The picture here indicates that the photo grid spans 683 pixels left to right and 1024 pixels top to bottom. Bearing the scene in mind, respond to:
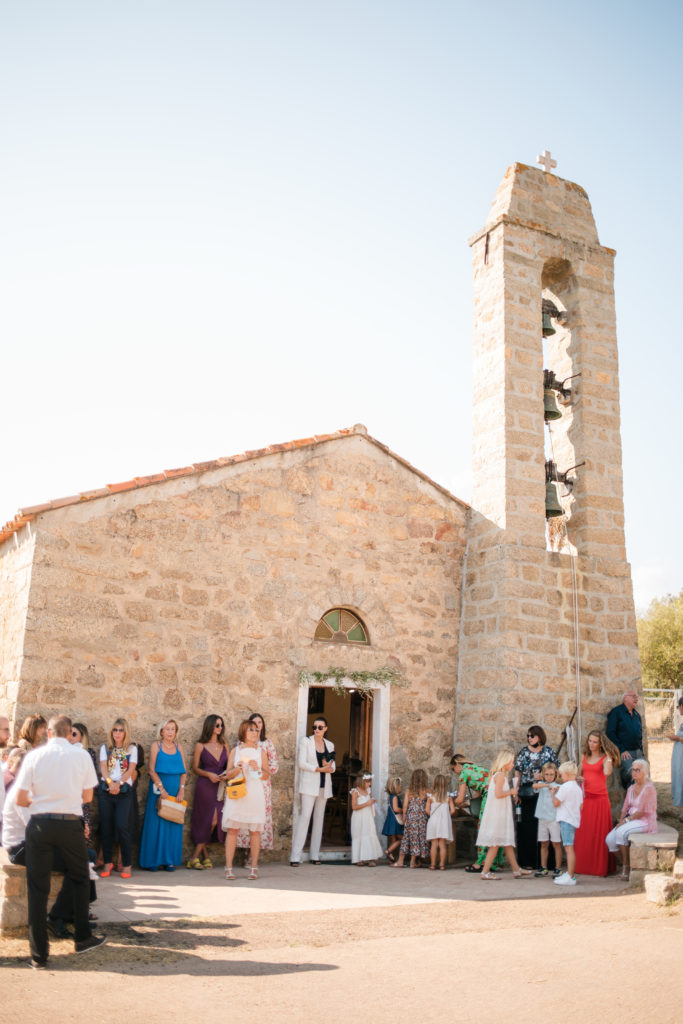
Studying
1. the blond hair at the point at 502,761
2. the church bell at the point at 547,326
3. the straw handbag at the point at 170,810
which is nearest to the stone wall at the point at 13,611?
the straw handbag at the point at 170,810

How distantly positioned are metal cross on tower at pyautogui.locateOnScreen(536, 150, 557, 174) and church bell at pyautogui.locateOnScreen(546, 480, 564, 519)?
183 inches

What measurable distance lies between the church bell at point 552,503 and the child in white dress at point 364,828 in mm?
4061

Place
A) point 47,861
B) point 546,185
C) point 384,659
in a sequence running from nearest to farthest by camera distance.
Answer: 1. point 47,861
2. point 384,659
3. point 546,185

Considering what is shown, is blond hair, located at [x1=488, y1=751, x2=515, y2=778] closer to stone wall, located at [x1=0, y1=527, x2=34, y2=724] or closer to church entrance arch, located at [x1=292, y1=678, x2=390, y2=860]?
church entrance arch, located at [x1=292, y1=678, x2=390, y2=860]

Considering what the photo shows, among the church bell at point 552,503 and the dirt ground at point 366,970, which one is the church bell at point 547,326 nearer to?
the church bell at point 552,503

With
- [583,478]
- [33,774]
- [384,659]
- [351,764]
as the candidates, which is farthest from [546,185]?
[33,774]

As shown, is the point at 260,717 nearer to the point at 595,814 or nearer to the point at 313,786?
the point at 313,786

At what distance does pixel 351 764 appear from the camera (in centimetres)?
1090

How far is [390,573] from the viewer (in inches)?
425

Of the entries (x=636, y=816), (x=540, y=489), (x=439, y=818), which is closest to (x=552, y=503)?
(x=540, y=489)

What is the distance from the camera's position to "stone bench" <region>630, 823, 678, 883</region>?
310 inches

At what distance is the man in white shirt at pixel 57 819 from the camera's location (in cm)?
517

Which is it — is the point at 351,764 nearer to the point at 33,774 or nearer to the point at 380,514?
the point at 380,514

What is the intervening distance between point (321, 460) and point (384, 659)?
258 centimetres
